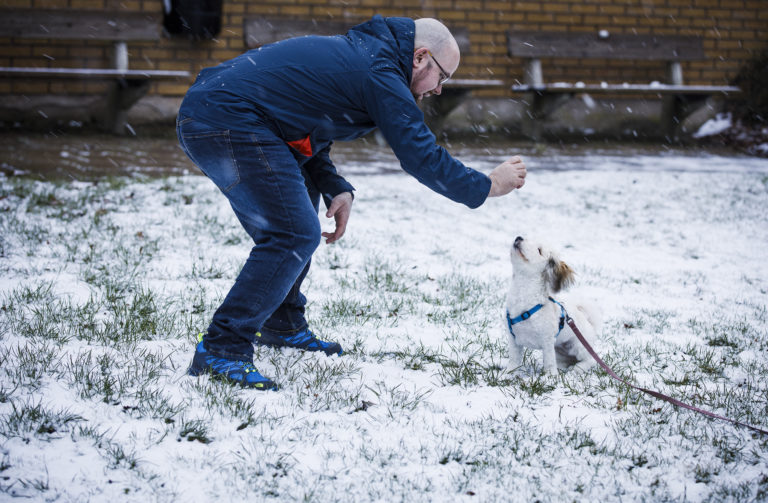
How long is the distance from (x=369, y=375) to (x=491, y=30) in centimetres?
1020

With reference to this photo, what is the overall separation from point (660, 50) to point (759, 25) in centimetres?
285

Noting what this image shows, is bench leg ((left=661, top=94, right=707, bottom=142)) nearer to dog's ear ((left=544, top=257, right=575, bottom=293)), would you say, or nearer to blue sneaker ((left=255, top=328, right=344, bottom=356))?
dog's ear ((left=544, top=257, right=575, bottom=293))

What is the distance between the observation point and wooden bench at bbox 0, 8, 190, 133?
914 centimetres

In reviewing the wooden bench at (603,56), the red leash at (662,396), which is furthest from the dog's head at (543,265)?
the wooden bench at (603,56)

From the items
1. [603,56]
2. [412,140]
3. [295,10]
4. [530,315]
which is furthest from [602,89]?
[412,140]

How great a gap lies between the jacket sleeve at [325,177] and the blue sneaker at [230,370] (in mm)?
957

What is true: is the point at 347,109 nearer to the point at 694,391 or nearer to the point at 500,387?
the point at 500,387

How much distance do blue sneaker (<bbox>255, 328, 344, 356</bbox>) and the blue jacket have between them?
114 centimetres

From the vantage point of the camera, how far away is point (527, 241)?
130 inches

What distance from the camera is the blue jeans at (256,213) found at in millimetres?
2754

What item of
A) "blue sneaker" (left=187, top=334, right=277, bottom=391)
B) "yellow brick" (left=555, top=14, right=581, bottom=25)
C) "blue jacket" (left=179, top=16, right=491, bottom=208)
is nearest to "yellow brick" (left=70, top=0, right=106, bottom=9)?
"yellow brick" (left=555, top=14, right=581, bottom=25)

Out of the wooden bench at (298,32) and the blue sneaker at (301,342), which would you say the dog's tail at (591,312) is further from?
the wooden bench at (298,32)

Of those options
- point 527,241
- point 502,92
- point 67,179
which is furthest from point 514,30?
point 527,241

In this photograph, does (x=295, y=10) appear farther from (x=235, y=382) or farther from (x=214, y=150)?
(x=235, y=382)
